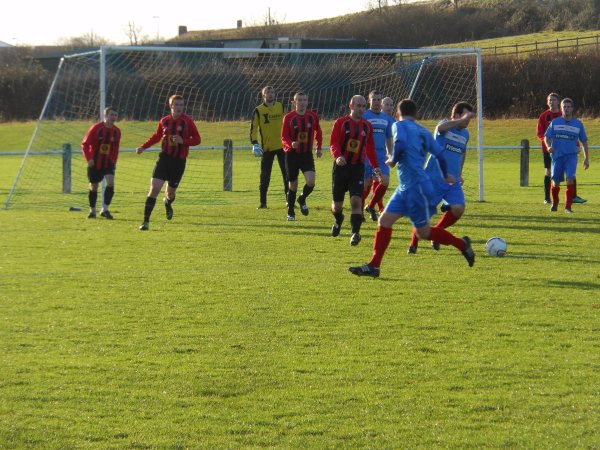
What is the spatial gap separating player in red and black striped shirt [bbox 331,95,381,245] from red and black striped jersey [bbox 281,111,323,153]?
2505 millimetres

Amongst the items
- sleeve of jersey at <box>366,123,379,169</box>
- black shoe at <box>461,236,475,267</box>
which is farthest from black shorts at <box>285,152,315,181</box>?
black shoe at <box>461,236,475,267</box>

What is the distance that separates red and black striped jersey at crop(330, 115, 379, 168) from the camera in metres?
13.9

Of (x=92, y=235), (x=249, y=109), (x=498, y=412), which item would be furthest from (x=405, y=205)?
(x=249, y=109)

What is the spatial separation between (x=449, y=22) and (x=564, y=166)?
64.3m

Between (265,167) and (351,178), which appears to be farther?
(265,167)

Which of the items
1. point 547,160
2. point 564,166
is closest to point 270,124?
point 564,166

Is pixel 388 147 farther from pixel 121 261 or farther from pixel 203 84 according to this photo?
pixel 203 84

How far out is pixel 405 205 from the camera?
10.9 m

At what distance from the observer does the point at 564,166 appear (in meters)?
18.0

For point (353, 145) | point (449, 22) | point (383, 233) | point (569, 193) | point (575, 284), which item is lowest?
point (575, 284)

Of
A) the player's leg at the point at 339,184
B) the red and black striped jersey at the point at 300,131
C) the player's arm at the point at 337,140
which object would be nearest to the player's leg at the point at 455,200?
the player's arm at the point at 337,140

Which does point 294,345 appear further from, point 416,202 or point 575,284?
point 575,284

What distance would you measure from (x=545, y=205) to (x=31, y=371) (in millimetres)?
14182

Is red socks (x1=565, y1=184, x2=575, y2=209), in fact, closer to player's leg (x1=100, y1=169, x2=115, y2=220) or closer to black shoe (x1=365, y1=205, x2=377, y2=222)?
black shoe (x1=365, y1=205, x2=377, y2=222)
